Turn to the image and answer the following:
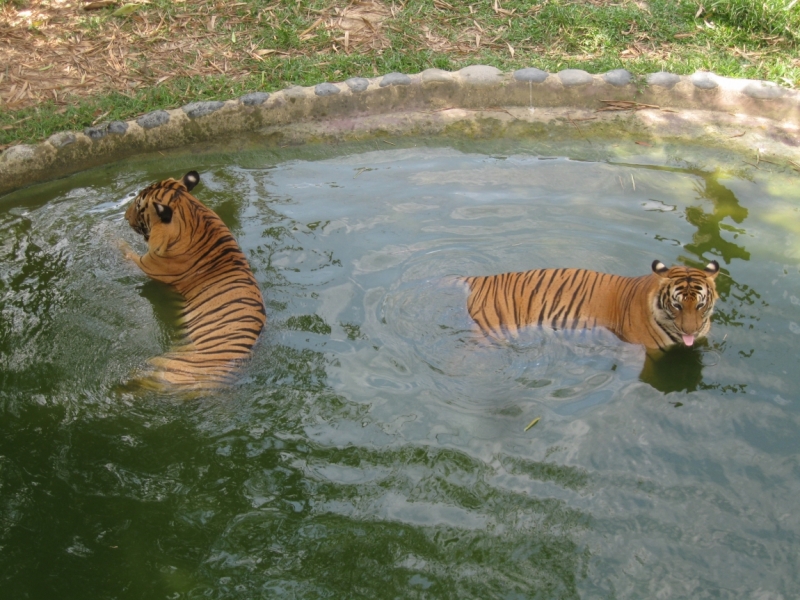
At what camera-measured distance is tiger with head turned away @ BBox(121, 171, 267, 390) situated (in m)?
3.80

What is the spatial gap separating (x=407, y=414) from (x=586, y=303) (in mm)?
1209

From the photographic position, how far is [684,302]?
3701 mm

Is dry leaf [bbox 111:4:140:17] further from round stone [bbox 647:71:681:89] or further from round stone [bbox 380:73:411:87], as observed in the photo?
round stone [bbox 647:71:681:89]

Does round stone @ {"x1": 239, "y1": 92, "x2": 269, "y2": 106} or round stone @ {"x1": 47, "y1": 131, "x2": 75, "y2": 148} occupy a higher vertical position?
round stone @ {"x1": 239, "y1": 92, "x2": 269, "y2": 106}

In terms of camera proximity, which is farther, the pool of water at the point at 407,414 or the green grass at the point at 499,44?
the green grass at the point at 499,44

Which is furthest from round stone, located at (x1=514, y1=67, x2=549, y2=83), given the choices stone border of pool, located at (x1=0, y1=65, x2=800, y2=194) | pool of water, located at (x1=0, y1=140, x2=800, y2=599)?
pool of water, located at (x1=0, y1=140, x2=800, y2=599)

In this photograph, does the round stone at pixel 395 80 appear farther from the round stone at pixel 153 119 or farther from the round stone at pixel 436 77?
the round stone at pixel 153 119

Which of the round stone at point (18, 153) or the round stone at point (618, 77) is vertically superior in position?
the round stone at point (618, 77)

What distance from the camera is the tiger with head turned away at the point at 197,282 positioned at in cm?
380

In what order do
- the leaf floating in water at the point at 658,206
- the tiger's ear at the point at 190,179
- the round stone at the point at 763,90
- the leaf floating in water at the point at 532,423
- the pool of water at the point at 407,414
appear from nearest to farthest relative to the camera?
the pool of water at the point at 407,414, the leaf floating in water at the point at 532,423, the tiger's ear at the point at 190,179, the leaf floating in water at the point at 658,206, the round stone at the point at 763,90

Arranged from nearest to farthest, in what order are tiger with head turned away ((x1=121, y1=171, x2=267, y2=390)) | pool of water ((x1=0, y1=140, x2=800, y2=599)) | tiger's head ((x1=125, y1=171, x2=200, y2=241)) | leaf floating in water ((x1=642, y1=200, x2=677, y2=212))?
pool of water ((x1=0, y1=140, x2=800, y2=599)) → tiger with head turned away ((x1=121, y1=171, x2=267, y2=390)) → tiger's head ((x1=125, y1=171, x2=200, y2=241)) → leaf floating in water ((x1=642, y1=200, x2=677, y2=212))

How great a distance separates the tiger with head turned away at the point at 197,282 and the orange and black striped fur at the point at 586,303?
135cm

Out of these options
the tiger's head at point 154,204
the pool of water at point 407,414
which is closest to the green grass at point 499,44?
the pool of water at point 407,414

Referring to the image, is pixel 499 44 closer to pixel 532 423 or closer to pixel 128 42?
pixel 128 42
